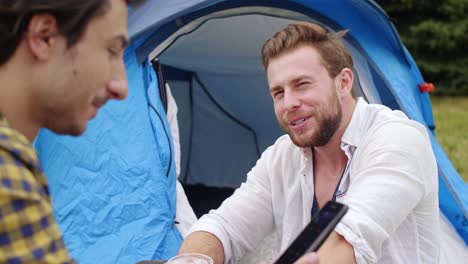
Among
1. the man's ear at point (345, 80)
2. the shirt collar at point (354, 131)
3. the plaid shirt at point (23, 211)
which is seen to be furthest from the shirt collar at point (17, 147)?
the man's ear at point (345, 80)

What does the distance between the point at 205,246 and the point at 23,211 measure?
0.96 metres

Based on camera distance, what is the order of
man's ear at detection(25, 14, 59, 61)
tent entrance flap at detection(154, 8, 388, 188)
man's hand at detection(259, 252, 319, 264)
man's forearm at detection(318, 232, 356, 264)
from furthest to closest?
tent entrance flap at detection(154, 8, 388, 188) → man's forearm at detection(318, 232, 356, 264) → man's hand at detection(259, 252, 319, 264) → man's ear at detection(25, 14, 59, 61)

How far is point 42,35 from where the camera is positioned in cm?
70

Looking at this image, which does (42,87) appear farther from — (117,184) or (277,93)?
(117,184)

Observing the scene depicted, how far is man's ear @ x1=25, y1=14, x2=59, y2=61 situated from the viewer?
27.0 inches

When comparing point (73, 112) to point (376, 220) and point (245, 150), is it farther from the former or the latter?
point (245, 150)

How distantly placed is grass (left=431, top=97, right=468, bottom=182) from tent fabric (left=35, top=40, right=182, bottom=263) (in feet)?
7.96

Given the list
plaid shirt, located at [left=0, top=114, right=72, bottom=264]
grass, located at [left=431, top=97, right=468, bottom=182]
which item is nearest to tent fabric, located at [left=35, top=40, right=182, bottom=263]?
plaid shirt, located at [left=0, top=114, right=72, bottom=264]

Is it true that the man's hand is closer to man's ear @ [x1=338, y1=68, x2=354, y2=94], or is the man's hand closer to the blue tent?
man's ear @ [x1=338, y1=68, x2=354, y2=94]

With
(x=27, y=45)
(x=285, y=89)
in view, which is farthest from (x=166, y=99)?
(x=27, y=45)

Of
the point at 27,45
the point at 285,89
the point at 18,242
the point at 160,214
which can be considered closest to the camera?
the point at 18,242

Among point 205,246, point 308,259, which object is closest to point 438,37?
point 205,246

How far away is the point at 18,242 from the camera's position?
0.58 meters

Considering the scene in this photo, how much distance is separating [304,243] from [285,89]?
2.36ft
